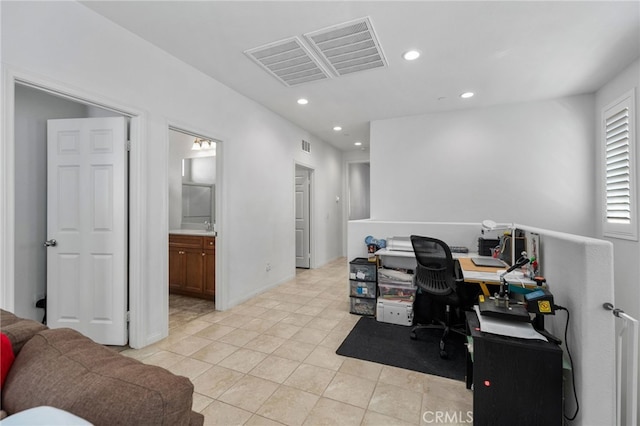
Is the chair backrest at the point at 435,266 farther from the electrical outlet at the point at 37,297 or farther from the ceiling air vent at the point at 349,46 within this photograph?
the electrical outlet at the point at 37,297

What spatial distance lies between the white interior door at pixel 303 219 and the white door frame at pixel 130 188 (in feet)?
11.3

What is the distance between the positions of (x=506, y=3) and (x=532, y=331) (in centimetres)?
224

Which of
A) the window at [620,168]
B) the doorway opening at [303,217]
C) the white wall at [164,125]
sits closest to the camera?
the white wall at [164,125]

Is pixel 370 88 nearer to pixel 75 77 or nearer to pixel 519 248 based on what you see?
pixel 519 248

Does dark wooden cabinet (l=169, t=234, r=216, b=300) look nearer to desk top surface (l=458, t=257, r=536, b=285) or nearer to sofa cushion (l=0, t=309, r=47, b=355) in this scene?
sofa cushion (l=0, t=309, r=47, b=355)

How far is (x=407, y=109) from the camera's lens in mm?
4184

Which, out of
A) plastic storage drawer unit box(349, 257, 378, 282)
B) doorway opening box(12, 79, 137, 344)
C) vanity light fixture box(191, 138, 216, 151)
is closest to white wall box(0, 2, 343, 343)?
doorway opening box(12, 79, 137, 344)

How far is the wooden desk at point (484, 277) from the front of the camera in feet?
6.66

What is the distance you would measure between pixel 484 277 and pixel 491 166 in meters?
2.51

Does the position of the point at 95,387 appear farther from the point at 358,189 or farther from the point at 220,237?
the point at 358,189

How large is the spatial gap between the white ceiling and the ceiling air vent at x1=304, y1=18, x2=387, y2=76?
6 centimetres

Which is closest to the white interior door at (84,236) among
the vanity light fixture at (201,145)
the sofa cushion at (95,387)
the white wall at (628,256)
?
the sofa cushion at (95,387)

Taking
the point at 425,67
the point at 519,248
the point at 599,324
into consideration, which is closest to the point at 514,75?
the point at 425,67

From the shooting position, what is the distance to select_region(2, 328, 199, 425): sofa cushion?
71cm
